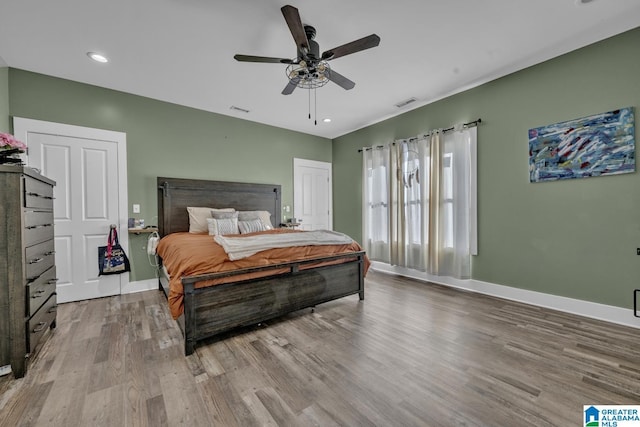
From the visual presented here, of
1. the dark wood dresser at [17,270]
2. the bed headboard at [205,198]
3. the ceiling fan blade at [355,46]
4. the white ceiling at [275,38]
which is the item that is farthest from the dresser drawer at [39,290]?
the ceiling fan blade at [355,46]

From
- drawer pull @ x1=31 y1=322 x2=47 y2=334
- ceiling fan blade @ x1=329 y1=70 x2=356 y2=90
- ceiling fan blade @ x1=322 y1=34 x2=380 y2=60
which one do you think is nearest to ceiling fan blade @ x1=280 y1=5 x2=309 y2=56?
ceiling fan blade @ x1=322 y1=34 x2=380 y2=60

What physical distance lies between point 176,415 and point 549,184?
3.98 meters

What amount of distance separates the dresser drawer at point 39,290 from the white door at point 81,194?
1.03m

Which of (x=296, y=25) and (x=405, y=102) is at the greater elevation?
(x=405, y=102)

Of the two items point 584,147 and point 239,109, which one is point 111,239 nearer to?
point 239,109

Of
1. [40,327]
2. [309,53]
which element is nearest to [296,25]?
[309,53]

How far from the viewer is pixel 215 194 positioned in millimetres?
4363

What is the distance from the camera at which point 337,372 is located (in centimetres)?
181

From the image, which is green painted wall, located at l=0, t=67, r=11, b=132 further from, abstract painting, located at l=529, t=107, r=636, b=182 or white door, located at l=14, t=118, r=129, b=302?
abstract painting, located at l=529, t=107, r=636, b=182

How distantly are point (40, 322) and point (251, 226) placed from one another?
7.85 ft

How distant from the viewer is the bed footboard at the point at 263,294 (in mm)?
2078

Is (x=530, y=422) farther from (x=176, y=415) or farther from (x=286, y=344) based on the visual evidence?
(x=176, y=415)

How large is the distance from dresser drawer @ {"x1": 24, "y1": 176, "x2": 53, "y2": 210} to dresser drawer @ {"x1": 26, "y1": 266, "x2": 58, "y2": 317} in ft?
1.89

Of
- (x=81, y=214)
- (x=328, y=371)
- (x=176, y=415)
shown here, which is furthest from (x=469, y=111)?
(x=81, y=214)
